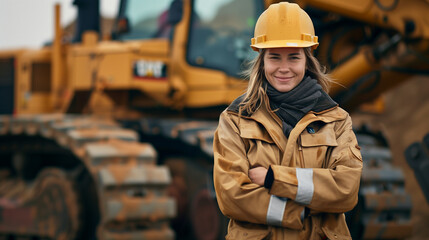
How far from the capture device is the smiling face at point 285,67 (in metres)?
2.39

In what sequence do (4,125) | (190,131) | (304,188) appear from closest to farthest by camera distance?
1. (304,188)
2. (190,131)
3. (4,125)

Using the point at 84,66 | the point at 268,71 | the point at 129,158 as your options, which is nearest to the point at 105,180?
the point at 129,158

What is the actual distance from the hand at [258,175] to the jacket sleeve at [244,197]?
0.05 ft

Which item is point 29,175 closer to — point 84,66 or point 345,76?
point 84,66

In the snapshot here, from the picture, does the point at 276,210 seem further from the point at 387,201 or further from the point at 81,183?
the point at 81,183

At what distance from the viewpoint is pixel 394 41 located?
237 inches

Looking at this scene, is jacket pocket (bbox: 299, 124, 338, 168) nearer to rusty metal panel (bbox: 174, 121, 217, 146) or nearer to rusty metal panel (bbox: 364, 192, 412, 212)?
rusty metal panel (bbox: 174, 121, 217, 146)

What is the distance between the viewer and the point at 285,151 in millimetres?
2324

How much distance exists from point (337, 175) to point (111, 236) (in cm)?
357

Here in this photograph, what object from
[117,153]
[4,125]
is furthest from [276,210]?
[4,125]

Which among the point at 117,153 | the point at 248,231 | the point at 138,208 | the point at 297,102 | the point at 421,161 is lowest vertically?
the point at 138,208

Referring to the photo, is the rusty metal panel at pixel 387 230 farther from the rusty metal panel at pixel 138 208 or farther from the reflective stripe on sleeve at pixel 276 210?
the reflective stripe on sleeve at pixel 276 210

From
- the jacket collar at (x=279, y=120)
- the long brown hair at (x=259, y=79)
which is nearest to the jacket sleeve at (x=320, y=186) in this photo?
the jacket collar at (x=279, y=120)

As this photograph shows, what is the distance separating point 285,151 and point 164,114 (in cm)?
518
